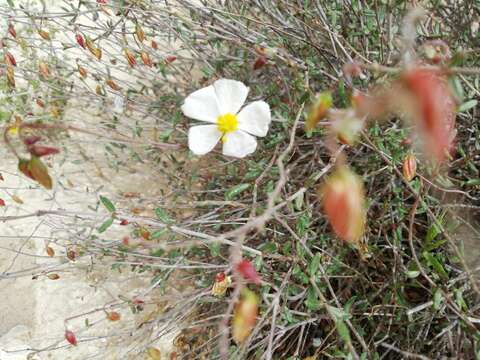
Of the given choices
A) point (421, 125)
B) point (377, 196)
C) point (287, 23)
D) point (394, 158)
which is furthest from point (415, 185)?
point (421, 125)

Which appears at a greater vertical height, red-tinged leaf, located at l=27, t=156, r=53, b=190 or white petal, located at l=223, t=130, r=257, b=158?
red-tinged leaf, located at l=27, t=156, r=53, b=190

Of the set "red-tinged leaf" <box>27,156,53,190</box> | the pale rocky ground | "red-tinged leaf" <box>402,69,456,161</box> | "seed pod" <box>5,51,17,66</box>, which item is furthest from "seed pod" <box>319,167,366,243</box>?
"seed pod" <box>5,51,17,66</box>

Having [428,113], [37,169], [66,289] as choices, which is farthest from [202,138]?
[66,289]

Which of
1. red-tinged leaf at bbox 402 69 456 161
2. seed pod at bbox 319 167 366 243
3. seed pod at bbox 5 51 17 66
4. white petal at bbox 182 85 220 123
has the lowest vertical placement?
seed pod at bbox 5 51 17 66

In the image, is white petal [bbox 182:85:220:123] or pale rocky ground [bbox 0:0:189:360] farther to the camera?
pale rocky ground [bbox 0:0:189:360]

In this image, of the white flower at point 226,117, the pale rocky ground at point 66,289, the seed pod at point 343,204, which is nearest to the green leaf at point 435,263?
the white flower at point 226,117

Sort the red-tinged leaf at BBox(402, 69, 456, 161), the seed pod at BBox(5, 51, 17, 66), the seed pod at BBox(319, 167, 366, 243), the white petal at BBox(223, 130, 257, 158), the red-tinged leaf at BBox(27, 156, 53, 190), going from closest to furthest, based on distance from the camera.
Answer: the red-tinged leaf at BBox(402, 69, 456, 161) < the seed pod at BBox(319, 167, 366, 243) < the red-tinged leaf at BBox(27, 156, 53, 190) < the white petal at BBox(223, 130, 257, 158) < the seed pod at BBox(5, 51, 17, 66)

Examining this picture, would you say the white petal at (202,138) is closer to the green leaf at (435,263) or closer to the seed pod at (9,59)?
the green leaf at (435,263)

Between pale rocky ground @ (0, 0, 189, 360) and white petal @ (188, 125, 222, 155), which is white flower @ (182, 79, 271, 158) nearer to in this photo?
white petal @ (188, 125, 222, 155)

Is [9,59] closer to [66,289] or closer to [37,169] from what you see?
[66,289]
